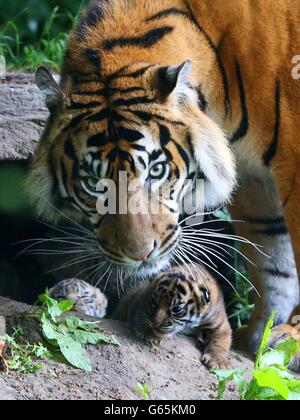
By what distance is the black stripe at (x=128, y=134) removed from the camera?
4.07 m

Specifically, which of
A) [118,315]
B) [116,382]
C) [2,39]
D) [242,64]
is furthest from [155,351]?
[2,39]

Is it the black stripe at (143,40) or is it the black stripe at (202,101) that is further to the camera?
the black stripe at (202,101)

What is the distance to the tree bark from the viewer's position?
552cm

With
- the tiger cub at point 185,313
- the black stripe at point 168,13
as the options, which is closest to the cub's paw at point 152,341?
the tiger cub at point 185,313

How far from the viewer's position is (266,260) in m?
5.34

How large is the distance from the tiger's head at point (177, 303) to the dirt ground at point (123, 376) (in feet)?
0.37

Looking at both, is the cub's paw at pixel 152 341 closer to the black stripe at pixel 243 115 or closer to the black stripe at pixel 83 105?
the black stripe at pixel 243 115

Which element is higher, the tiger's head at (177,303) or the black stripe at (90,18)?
the black stripe at (90,18)

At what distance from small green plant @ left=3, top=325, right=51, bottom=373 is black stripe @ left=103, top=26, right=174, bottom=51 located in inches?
55.1

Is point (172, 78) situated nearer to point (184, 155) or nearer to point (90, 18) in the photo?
point (184, 155)

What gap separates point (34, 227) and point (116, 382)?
262 cm
